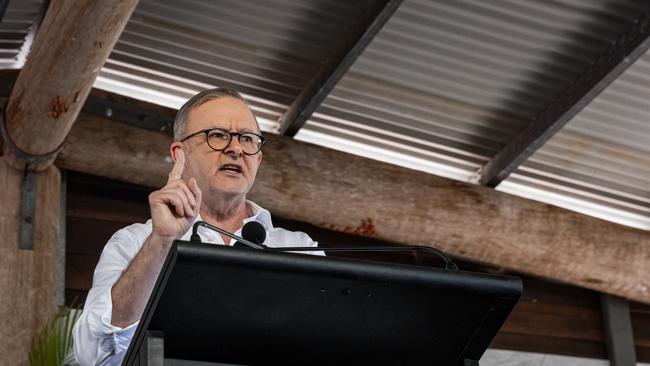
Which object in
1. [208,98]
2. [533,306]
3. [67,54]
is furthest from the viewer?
[533,306]

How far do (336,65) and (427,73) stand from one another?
467 millimetres

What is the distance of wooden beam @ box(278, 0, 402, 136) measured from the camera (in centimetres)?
426

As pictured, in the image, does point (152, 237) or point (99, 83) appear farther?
point (99, 83)

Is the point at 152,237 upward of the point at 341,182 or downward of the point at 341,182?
downward

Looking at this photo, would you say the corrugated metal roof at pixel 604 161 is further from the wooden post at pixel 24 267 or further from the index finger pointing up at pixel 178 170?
the index finger pointing up at pixel 178 170

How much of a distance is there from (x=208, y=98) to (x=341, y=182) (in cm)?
271

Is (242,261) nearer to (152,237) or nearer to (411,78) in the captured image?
(152,237)

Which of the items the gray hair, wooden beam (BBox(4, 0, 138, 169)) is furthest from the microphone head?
wooden beam (BBox(4, 0, 138, 169))

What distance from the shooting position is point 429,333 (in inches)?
62.9

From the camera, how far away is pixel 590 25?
174 inches

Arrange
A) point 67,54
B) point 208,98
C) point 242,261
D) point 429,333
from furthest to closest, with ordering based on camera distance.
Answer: point 67,54
point 208,98
point 429,333
point 242,261

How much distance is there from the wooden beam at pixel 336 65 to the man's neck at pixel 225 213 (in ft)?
6.69

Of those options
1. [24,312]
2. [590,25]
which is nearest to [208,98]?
[24,312]

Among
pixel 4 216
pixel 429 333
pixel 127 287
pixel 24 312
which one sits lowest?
pixel 429 333
